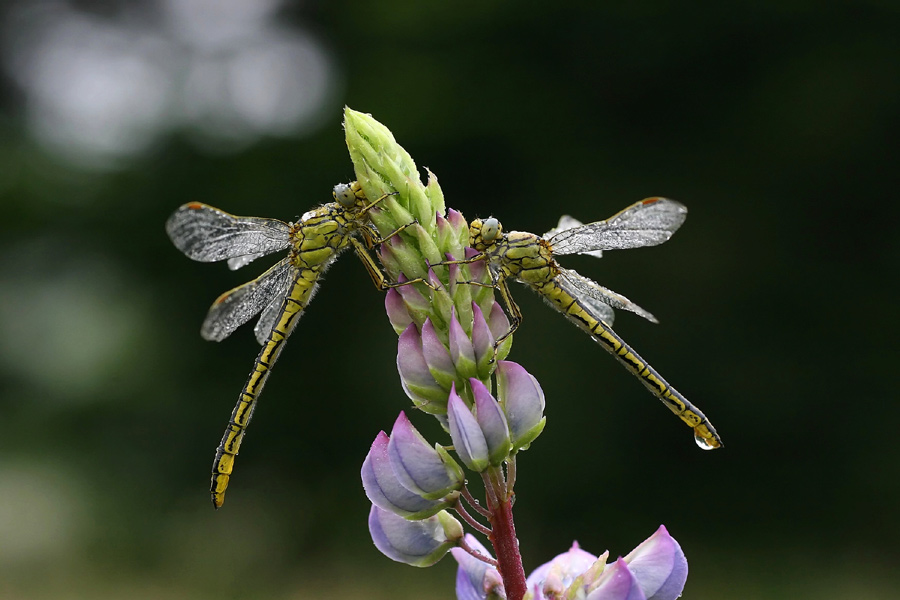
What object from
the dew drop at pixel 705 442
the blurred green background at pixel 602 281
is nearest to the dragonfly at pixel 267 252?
the dew drop at pixel 705 442

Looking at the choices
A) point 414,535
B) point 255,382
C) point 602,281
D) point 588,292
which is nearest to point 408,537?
point 414,535

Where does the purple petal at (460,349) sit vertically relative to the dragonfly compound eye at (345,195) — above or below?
below

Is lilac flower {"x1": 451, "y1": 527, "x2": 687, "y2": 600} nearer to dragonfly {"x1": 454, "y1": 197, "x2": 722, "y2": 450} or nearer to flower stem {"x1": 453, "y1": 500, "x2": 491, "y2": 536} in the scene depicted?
flower stem {"x1": 453, "y1": 500, "x2": 491, "y2": 536}

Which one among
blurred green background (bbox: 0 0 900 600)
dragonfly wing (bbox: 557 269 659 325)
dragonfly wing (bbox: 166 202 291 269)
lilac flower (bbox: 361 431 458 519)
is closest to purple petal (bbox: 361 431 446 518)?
lilac flower (bbox: 361 431 458 519)

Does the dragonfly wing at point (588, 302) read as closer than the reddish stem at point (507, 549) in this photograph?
No

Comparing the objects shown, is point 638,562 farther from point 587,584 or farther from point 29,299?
point 29,299

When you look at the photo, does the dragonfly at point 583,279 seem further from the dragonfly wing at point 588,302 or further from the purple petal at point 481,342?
the purple petal at point 481,342

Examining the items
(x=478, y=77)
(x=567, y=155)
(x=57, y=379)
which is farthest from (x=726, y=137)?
(x=57, y=379)
